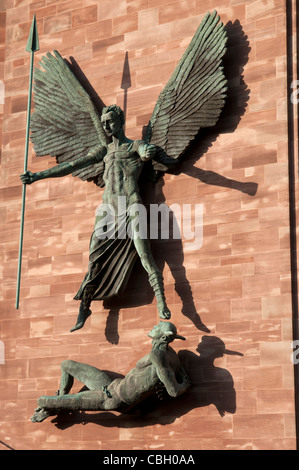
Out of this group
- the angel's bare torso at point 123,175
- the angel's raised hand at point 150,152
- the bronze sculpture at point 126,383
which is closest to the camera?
the bronze sculpture at point 126,383

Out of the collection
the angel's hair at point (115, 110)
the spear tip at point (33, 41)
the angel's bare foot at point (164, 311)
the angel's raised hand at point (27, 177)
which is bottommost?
the angel's bare foot at point (164, 311)

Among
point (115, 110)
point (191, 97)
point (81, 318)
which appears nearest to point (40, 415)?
point (81, 318)

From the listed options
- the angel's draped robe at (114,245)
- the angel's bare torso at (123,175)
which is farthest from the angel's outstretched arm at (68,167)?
the angel's draped robe at (114,245)

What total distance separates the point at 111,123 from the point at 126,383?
11.7ft

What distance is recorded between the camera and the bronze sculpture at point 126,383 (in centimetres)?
1459

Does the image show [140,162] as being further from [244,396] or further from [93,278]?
[244,396]

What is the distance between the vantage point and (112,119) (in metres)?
16.0

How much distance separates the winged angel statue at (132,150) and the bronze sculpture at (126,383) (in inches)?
21.9

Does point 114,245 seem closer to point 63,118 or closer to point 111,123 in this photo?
point 111,123

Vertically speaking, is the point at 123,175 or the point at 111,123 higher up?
the point at 111,123

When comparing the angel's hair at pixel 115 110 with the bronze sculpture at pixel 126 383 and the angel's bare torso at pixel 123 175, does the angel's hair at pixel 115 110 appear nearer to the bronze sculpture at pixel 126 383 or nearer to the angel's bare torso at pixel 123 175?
the angel's bare torso at pixel 123 175

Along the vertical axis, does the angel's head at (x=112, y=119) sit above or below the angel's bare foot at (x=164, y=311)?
above

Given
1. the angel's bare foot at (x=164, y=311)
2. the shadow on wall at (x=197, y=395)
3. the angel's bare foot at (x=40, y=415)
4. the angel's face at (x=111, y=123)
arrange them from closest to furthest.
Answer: the shadow on wall at (x=197, y=395) → the angel's bare foot at (x=164, y=311) → the angel's bare foot at (x=40, y=415) → the angel's face at (x=111, y=123)

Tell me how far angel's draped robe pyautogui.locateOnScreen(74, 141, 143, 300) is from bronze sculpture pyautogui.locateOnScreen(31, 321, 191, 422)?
1.08 m
